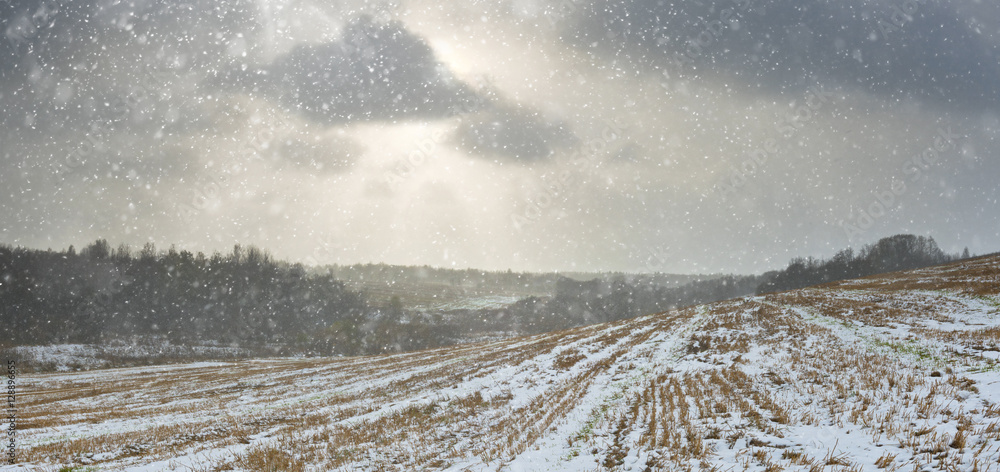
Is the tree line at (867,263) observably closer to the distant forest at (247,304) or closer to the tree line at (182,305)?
the distant forest at (247,304)

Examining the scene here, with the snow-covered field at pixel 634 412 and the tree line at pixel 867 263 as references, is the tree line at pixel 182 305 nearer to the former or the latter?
the snow-covered field at pixel 634 412

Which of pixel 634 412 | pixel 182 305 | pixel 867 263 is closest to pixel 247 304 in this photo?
pixel 182 305

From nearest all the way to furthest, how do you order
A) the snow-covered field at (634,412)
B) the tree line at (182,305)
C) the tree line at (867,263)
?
the snow-covered field at (634,412) < the tree line at (182,305) < the tree line at (867,263)

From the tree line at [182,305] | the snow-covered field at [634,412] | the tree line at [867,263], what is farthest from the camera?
the tree line at [867,263]

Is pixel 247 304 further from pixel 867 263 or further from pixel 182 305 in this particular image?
pixel 867 263

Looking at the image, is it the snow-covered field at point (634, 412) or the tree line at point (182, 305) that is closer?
the snow-covered field at point (634, 412)

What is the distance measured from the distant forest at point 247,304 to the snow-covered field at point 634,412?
212 feet

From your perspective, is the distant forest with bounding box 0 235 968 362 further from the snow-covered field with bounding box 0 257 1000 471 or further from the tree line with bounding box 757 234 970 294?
the snow-covered field with bounding box 0 257 1000 471

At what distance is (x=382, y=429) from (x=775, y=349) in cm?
1646

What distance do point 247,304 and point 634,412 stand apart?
4828 inches

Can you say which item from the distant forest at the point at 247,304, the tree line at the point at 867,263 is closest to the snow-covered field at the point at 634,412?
the distant forest at the point at 247,304

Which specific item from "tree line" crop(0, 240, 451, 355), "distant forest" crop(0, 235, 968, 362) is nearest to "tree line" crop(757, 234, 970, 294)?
"distant forest" crop(0, 235, 968, 362)

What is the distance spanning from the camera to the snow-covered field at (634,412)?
8109 millimetres

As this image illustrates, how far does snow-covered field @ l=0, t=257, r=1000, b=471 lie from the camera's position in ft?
26.6
